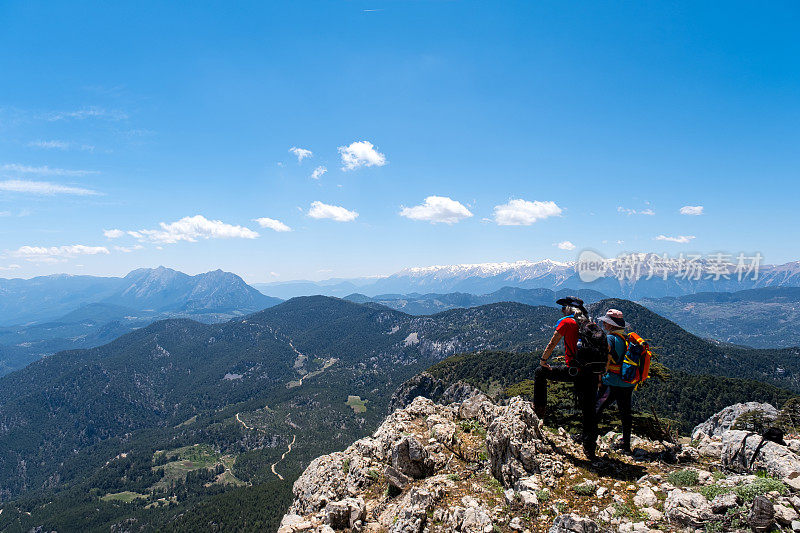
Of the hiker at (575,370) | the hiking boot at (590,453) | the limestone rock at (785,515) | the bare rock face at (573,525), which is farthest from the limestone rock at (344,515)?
the limestone rock at (785,515)

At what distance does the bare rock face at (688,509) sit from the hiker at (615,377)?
3500mm

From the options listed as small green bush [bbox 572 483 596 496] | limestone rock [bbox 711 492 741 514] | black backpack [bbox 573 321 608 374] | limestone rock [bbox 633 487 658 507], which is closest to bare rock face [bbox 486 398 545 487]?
small green bush [bbox 572 483 596 496]

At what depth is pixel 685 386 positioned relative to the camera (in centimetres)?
11194

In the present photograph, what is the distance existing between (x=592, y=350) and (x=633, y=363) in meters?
1.89

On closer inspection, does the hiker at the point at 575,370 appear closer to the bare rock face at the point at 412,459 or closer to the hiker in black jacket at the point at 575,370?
the hiker in black jacket at the point at 575,370

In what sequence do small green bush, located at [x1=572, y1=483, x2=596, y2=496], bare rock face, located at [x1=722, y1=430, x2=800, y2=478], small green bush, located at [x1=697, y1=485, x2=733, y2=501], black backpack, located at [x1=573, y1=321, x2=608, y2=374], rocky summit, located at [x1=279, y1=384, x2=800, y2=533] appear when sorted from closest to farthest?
rocky summit, located at [x1=279, y1=384, x2=800, y2=533] < small green bush, located at [x1=697, y1=485, x2=733, y2=501] < bare rock face, located at [x1=722, y1=430, x2=800, y2=478] < small green bush, located at [x1=572, y1=483, x2=596, y2=496] < black backpack, located at [x1=573, y1=321, x2=608, y2=374]

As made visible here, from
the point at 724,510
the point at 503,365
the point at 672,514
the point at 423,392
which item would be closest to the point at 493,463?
the point at 672,514

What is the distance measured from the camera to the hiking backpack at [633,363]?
11922mm

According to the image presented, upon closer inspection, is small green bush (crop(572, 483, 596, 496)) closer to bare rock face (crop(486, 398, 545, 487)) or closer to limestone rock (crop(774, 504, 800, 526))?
bare rock face (crop(486, 398, 545, 487))

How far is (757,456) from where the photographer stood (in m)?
10.3

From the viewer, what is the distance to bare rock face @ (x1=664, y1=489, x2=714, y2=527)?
791cm

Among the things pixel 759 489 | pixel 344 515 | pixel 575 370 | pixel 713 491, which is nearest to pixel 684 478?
pixel 713 491

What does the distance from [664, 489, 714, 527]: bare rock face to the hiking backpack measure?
3824mm

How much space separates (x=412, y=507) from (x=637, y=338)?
9967 mm
